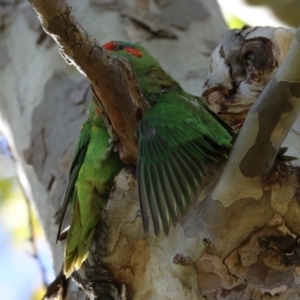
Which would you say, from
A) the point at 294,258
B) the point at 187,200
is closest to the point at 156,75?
the point at 187,200

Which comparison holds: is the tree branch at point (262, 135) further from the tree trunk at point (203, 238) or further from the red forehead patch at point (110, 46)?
the red forehead patch at point (110, 46)

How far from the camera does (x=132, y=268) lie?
1.32m

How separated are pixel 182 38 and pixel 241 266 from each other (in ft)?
3.14

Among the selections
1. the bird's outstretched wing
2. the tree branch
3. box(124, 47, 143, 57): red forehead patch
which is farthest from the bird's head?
the tree branch

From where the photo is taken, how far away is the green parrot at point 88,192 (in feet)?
4.60

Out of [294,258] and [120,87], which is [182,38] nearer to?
[120,87]

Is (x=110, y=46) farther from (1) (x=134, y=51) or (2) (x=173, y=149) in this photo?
(2) (x=173, y=149)

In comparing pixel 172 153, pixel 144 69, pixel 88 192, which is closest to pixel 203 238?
pixel 172 153

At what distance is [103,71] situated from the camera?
116 centimetres

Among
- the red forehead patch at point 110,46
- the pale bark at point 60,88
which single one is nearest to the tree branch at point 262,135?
the pale bark at point 60,88

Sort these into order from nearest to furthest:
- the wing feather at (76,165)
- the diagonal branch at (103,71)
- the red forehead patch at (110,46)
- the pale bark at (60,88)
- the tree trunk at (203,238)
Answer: the diagonal branch at (103,71)
the tree trunk at (203,238)
the pale bark at (60,88)
the wing feather at (76,165)
the red forehead patch at (110,46)

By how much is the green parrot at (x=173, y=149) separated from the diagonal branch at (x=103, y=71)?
0.04m

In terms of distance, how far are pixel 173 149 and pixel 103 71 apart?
0.87 feet

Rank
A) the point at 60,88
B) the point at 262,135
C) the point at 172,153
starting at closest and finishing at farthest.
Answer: the point at 262,135 < the point at 172,153 < the point at 60,88
